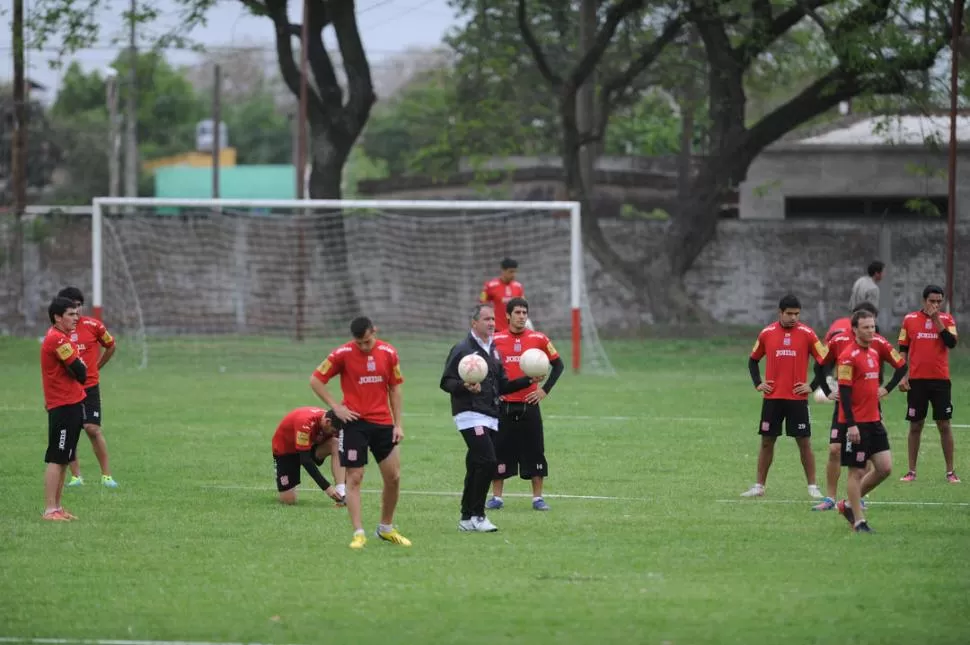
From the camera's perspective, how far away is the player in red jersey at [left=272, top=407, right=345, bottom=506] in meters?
14.1

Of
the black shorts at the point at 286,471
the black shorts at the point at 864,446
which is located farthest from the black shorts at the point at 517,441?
the black shorts at the point at 864,446

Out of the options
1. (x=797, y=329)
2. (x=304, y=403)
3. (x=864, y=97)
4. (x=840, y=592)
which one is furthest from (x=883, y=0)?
(x=840, y=592)

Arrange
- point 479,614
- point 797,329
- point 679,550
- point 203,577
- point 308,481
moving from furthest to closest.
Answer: point 308,481
point 797,329
point 679,550
point 203,577
point 479,614

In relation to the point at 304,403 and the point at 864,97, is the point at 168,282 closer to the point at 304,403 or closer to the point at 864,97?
the point at 304,403

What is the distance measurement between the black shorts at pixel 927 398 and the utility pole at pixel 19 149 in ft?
83.4

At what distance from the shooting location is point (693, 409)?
22.7 metres

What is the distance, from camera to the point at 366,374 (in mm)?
11805

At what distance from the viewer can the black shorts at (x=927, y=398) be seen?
16.1 meters

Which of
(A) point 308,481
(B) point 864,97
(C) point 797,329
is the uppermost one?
(B) point 864,97

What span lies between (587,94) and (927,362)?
2802 cm

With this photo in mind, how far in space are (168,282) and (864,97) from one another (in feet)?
57.7

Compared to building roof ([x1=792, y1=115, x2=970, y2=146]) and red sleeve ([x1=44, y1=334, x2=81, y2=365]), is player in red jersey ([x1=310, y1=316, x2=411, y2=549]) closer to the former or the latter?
red sleeve ([x1=44, y1=334, x2=81, y2=365])

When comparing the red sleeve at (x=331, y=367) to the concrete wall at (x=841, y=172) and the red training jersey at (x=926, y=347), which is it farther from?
the concrete wall at (x=841, y=172)

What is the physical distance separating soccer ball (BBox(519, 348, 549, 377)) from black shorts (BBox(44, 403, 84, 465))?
4237 mm
